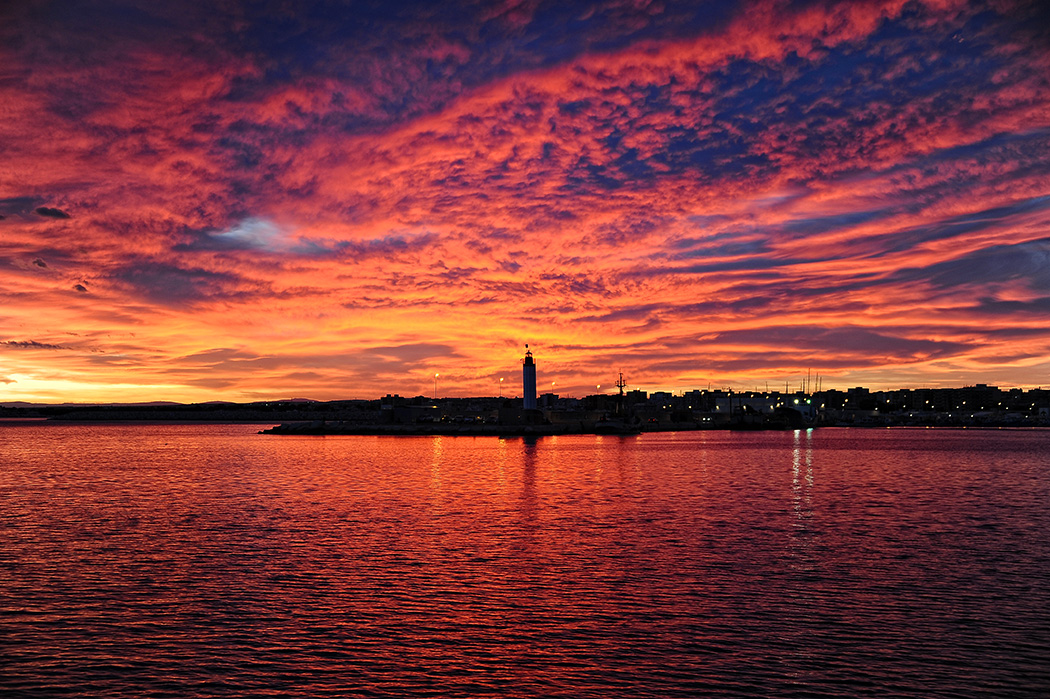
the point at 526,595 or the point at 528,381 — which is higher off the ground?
the point at 528,381

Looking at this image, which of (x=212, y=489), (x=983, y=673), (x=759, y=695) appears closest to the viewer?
Answer: (x=759, y=695)

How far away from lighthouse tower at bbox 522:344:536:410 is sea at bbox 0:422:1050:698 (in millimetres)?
108585

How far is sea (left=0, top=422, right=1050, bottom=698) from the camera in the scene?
1641 cm

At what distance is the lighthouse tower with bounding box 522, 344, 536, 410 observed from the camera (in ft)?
522

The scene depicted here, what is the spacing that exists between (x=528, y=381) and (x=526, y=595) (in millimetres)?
140238

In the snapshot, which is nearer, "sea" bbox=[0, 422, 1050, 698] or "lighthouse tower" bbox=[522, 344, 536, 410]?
"sea" bbox=[0, 422, 1050, 698]

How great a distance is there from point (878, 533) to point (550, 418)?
155992 millimetres

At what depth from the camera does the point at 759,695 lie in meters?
15.3

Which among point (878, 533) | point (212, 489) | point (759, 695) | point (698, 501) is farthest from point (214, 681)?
point (212, 489)

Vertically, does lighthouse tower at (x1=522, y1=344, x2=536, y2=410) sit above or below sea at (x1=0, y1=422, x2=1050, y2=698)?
above

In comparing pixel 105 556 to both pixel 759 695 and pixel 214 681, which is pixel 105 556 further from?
pixel 759 695

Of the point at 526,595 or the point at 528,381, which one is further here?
the point at 528,381

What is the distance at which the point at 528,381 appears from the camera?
163500mm

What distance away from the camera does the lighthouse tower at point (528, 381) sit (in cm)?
15912
